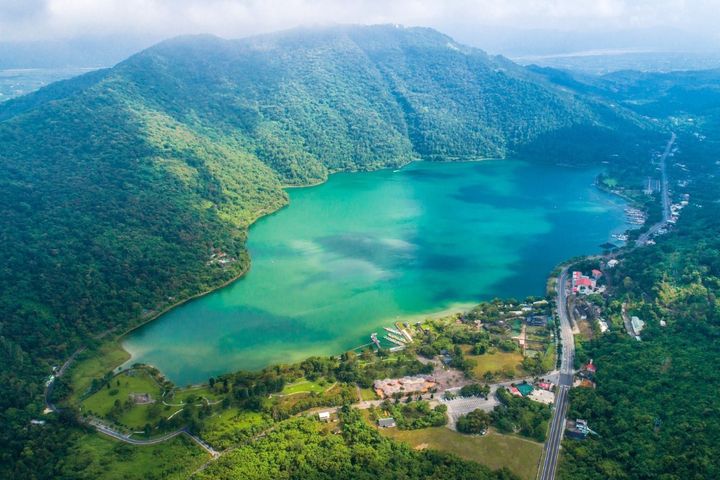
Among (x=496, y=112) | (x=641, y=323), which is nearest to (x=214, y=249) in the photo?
(x=641, y=323)

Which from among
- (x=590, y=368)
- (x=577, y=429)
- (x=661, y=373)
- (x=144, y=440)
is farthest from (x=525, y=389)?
(x=144, y=440)

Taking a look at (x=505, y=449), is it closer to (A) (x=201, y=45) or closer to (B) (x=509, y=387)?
(B) (x=509, y=387)

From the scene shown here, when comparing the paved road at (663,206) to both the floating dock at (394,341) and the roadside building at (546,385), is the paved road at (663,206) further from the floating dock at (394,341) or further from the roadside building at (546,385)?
the floating dock at (394,341)

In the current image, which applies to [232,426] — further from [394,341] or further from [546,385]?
[546,385]

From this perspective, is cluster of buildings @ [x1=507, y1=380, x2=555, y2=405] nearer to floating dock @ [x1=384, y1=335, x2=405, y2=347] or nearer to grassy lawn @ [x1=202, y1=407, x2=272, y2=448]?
floating dock @ [x1=384, y1=335, x2=405, y2=347]

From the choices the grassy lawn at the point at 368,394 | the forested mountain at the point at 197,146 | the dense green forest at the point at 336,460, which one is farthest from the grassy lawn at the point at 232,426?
the forested mountain at the point at 197,146

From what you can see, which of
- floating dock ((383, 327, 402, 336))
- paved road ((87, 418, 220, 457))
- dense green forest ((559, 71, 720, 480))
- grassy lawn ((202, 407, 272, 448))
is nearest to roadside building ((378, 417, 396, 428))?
grassy lawn ((202, 407, 272, 448))
